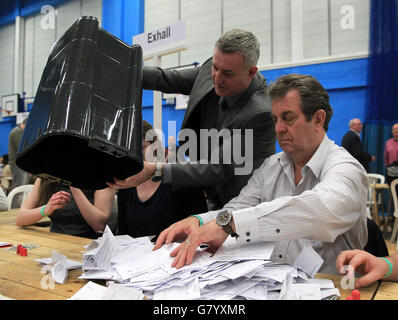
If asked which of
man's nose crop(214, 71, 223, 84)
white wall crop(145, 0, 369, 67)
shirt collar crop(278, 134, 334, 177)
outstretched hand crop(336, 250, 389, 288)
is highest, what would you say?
→ white wall crop(145, 0, 369, 67)

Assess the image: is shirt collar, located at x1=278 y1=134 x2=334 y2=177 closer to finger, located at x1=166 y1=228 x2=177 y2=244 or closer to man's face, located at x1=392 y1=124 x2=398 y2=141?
finger, located at x1=166 y1=228 x2=177 y2=244

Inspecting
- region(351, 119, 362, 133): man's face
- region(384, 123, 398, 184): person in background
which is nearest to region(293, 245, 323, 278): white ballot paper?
region(384, 123, 398, 184): person in background

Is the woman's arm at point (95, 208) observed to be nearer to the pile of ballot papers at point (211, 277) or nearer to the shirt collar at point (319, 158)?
the pile of ballot papers at point (211, 277)

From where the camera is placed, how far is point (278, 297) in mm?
742

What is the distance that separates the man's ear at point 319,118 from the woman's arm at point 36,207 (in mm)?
1073

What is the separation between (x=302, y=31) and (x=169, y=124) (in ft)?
9.46

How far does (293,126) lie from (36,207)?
1.34 m

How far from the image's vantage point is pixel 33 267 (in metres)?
1.03

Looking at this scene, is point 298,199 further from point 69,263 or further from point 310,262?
point 69,263

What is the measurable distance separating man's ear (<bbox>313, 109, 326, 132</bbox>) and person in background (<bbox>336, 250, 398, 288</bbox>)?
50 centimetres

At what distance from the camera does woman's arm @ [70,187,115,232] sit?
1.77m
